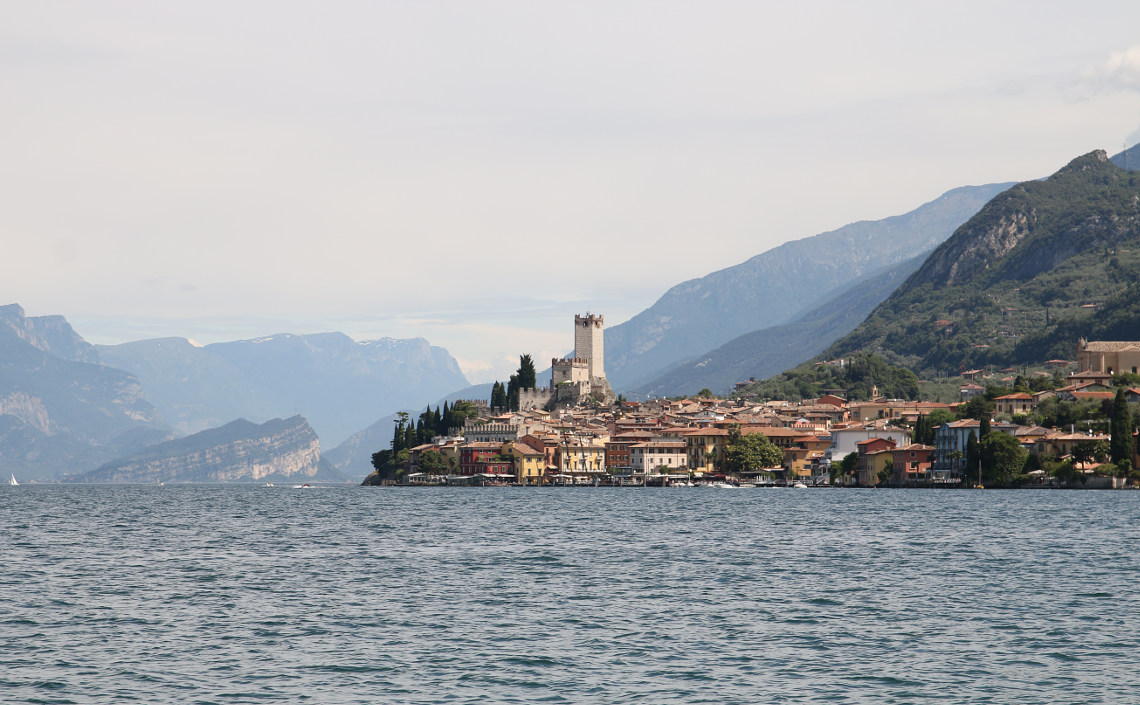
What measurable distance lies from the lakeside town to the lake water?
53901mm

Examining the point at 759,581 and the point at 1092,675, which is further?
the point at 759,581

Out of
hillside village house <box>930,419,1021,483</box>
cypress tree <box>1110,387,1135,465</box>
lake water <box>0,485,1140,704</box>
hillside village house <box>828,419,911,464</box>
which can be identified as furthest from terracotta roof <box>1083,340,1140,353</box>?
lake water <box>0,485,1140,704</box>

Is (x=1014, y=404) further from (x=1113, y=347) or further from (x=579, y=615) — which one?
(x=579, y=615)

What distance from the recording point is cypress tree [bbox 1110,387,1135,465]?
11425 centimetres

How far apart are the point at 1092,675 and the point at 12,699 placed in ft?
77.2

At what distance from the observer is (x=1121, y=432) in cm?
11544

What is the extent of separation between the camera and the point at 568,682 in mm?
29016


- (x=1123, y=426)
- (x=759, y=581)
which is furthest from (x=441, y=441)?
(x=759, y=581)

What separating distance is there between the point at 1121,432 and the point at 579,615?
90.9 m

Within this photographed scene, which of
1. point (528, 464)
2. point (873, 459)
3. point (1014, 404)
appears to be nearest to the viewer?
point (873, 459)

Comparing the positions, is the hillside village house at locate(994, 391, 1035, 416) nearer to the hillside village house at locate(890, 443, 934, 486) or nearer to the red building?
the hillside village house at locate(890, 443, 934, 486)

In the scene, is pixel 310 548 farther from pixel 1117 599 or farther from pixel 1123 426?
pixel 1123 426

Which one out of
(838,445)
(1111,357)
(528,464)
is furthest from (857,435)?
(528,464)

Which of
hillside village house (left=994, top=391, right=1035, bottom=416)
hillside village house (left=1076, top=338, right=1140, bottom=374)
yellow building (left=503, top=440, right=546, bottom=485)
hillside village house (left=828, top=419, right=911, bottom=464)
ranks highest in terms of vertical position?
hillside village house (left=1076, top=338, right=1140, bottom=374)
